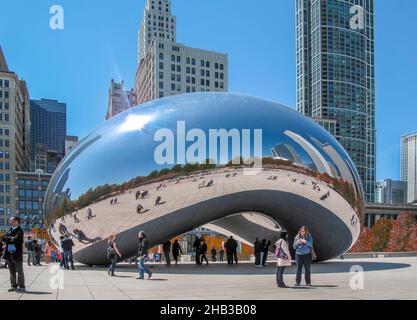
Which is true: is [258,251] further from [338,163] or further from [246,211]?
[338,163]

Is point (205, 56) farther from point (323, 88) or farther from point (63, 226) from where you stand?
point (63, 226)

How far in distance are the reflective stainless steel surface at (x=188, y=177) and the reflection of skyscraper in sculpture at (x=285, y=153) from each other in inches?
1.2

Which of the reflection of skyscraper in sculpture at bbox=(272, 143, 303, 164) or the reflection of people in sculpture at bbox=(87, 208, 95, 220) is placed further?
the reflection of skyscraper in sculpture at bbox=(272, 143, 303, 164)

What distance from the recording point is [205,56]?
124m

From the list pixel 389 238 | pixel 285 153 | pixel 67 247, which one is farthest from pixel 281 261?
pixel 389 238

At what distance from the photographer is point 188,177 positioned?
1530 centimetres

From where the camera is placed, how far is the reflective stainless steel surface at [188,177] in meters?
15.2

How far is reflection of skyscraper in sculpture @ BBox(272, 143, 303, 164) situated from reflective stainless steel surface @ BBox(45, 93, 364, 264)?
0.03 m

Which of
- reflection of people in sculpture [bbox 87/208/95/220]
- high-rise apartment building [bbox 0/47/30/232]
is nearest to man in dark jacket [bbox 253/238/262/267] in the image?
reflection of people in sculpture [bbox 87/208/95/220]

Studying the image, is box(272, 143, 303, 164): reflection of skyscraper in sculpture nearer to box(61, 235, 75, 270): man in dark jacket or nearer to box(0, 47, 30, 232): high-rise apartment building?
box(61, 235, 75, 270): man in dark jacket

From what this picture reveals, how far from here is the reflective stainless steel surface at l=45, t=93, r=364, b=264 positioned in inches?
599

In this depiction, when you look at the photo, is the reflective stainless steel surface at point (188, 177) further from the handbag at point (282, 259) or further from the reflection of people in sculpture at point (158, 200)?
the handbag at point (282, 259)

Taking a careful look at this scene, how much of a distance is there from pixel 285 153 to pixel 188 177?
3.18m
